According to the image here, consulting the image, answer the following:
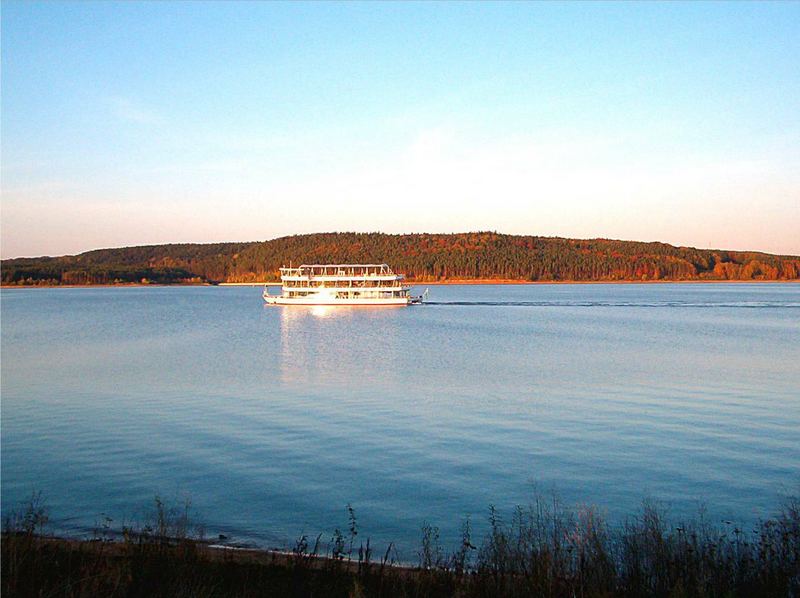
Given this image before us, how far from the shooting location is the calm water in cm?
1069

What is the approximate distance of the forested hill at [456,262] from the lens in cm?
15288

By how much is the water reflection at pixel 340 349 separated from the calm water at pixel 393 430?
26 centimetres

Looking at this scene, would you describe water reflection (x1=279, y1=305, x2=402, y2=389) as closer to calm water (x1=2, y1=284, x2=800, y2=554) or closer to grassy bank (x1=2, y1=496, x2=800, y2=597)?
calm water (x1=2, y1=284, x2=800, y2=554)

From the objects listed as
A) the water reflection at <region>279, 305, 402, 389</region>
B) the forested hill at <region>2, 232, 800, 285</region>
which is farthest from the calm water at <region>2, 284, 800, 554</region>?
the forested hill at <region>2, 232, 800, 285</region>

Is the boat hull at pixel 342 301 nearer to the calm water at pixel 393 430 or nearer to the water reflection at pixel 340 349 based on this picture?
the water reflection at pixel 340 349

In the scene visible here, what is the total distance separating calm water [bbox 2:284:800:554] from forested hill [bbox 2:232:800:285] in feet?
392

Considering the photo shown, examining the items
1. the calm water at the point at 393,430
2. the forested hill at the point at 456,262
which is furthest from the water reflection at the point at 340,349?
the forested hill at the point at 456,262

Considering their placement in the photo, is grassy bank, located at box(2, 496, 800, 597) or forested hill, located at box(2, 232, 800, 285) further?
forested hill, located at box(2, 232, 800, 285)

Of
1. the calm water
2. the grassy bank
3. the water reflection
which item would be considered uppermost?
the grassy bank

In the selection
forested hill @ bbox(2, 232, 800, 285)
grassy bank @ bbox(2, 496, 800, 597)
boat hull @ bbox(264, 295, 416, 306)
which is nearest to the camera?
grassy bank @ bbox(2, 496, 800, 597)

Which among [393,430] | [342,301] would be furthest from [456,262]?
[393,430]

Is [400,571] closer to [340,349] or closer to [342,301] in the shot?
[340,349]

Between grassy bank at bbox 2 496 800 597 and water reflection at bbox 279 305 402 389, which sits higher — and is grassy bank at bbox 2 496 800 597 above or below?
above

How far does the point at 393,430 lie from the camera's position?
15.6m
